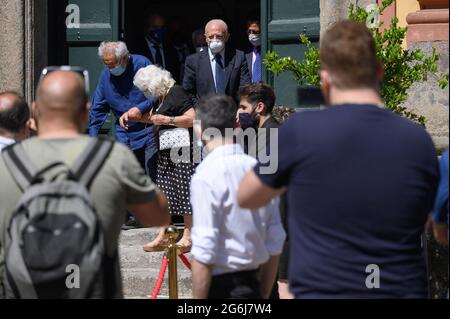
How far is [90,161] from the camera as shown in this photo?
4141mm

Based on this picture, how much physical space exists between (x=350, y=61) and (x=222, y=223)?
1.24m

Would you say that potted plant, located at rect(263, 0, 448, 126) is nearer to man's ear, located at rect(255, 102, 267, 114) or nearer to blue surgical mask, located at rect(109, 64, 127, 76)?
man's ear, located at rect(255, 102, 267, 114)

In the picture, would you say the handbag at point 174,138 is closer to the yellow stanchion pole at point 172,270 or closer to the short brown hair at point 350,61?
the yellow stanchion pole at point 172,270

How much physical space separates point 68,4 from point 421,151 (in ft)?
22.3

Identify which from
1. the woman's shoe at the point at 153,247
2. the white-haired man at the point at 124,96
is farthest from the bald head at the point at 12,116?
the white-haired man at the point at 124,96

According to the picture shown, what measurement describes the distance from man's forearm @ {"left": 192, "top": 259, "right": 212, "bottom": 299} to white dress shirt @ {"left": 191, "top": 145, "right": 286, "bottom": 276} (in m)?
0.03

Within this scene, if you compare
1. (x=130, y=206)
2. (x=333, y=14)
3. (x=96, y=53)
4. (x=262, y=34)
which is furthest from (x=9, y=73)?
(x=130, y=206)

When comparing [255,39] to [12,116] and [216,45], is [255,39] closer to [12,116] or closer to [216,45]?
[216,45]

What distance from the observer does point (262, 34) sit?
32.1ft

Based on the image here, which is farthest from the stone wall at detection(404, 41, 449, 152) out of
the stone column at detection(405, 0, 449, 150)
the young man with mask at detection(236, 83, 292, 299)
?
the young man with mask at detection(236, 83, 292, 299)

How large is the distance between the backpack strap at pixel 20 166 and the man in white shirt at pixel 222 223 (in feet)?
3.23

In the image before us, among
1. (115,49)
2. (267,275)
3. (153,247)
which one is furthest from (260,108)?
(115,49)

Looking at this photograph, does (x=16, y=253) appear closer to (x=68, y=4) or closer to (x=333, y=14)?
(x=333, y=14)

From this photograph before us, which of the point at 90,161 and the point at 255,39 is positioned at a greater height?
the point at 255,39
